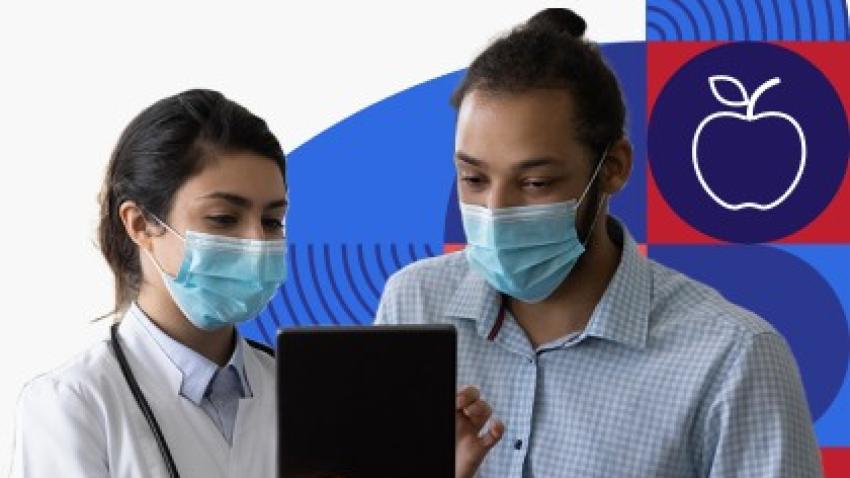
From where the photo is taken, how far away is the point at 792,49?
3.17m

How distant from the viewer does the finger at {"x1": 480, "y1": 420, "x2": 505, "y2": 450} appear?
5.03ft

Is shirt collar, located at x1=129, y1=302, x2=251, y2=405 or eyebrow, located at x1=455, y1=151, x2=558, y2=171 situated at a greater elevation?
eyebrow, located at x1=455, y1=151, x2=558, y2=171

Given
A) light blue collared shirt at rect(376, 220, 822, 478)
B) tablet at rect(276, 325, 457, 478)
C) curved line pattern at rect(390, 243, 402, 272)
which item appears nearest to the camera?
tablet at rect(276, 325, 457, 478)

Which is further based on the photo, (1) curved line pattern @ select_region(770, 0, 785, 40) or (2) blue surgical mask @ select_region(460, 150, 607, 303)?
(1) curved line pattern @ select_region(770, 0, 785, 40)

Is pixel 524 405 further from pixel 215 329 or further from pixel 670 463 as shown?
pixel 215 329

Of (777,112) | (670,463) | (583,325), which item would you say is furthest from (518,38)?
(777,112)

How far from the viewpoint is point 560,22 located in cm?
184

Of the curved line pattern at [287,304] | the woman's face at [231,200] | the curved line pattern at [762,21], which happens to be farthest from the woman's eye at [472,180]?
the curved line pattern at [762,21]

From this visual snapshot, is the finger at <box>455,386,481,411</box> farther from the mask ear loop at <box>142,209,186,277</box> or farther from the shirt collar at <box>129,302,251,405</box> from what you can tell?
the mask ear loop at <box>142,209,186,277</box>

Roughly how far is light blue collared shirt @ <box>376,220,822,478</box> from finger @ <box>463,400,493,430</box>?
0.13m

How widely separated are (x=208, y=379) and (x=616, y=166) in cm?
61

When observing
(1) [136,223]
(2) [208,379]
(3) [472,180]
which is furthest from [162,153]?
(3) [472,180]

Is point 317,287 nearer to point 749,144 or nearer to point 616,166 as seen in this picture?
point 749,144

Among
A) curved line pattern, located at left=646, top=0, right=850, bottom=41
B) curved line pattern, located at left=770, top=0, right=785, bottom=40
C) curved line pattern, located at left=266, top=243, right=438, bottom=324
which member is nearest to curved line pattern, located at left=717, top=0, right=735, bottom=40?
curved line pattern, located at left=646, top=0, right=850, bottom=41
